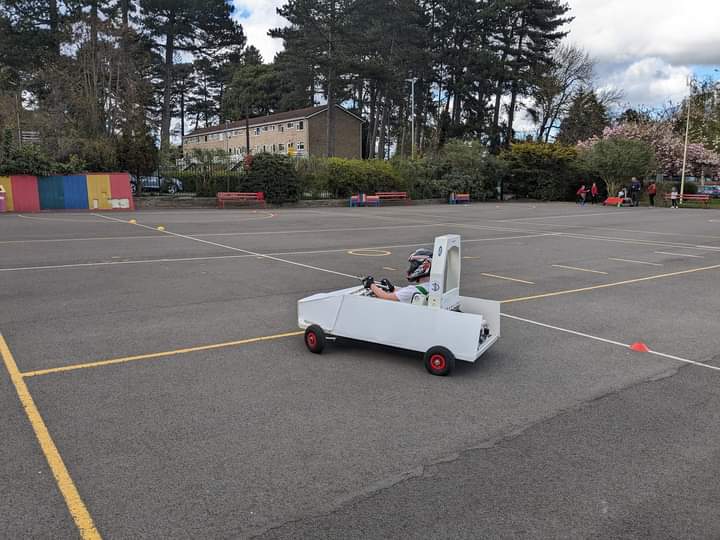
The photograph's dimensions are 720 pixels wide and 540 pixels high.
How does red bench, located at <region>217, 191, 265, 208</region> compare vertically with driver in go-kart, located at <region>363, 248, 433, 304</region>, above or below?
above

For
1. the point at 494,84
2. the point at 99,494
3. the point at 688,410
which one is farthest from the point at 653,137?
the point at 99,494

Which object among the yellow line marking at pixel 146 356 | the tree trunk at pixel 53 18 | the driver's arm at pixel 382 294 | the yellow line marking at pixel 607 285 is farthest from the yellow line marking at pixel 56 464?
the tree trunk at pixel 53 18

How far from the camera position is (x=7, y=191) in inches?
1042

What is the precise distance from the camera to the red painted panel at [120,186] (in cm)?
2875

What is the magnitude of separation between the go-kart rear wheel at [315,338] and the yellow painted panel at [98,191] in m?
25.9

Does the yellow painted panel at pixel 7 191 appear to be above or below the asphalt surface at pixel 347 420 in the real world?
above

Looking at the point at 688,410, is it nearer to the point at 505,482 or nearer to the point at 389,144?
the point at 505,482

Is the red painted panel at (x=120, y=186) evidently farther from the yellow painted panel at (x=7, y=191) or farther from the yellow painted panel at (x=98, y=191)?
the yellow painted panel at (x=7, y=191)

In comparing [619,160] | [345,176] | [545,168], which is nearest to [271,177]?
[345,176]

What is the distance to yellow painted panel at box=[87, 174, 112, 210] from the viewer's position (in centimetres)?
2836

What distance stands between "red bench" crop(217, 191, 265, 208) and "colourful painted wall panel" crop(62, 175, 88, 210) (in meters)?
7.01

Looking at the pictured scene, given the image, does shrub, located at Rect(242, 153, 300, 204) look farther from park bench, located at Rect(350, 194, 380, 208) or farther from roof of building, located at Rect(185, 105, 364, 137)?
roof of building, located at Rect(185, 105, 364, 137)

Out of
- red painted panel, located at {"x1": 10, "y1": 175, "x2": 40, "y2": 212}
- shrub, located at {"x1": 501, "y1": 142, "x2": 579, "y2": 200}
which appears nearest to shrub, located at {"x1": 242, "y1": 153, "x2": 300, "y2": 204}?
red painted panel, located at {"x1": 10, "y1": 175, "x2": 40, "y2": 212}

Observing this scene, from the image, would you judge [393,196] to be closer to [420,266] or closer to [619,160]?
[619,160]
